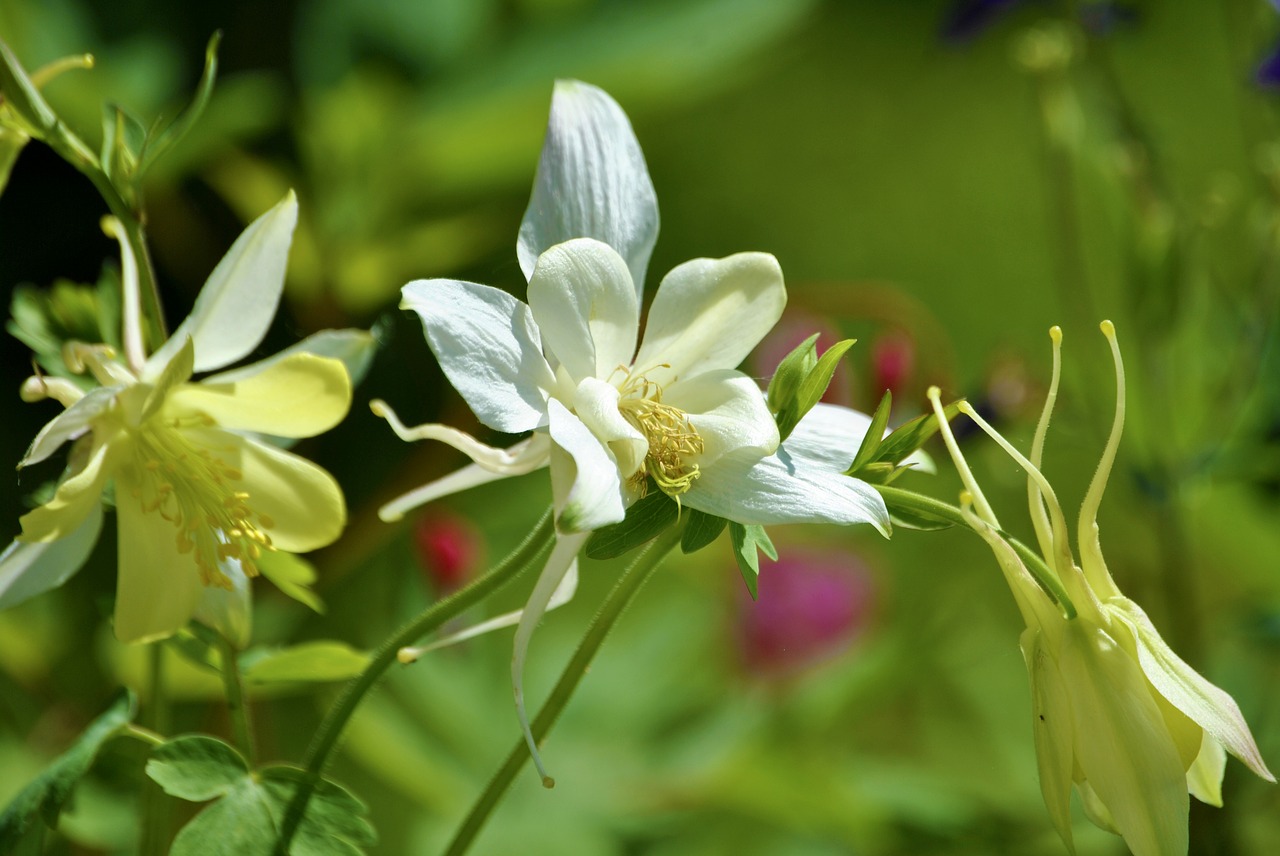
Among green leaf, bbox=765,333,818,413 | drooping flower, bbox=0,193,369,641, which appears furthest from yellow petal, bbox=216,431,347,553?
green leaf, bbox=765,333,818,413

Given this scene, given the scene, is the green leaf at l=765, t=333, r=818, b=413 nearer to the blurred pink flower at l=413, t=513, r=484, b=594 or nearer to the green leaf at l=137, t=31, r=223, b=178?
the green leaf at l=137, t=31, r=223, b=178

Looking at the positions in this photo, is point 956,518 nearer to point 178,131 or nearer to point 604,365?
point 604,365

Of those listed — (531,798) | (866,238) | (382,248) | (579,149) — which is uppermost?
(579,149)

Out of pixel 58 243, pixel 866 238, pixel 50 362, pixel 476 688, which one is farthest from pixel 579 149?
pixel 866 238

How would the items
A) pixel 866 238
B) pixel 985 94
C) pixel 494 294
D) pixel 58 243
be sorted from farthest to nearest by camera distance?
pixel 985 94 < pixel 866 238 < pixel 58 243 < pixel 494 294

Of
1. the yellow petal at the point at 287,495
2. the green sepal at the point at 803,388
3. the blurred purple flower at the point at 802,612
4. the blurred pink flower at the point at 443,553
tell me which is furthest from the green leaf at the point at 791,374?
the blurred purple flower at the point at 802,612

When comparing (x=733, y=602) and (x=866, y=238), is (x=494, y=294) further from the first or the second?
(x=866, y=238)
